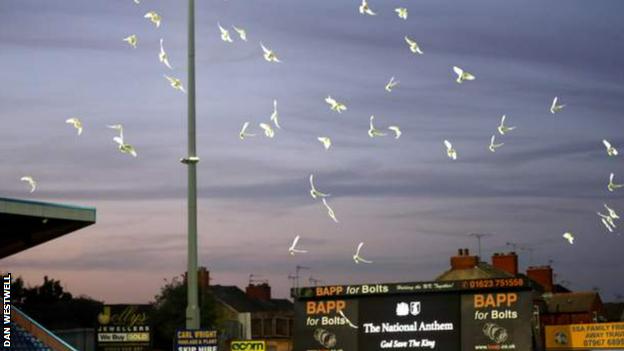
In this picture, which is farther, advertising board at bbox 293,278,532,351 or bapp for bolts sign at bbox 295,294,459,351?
bapp for bolts sign at bbox 295,294,459,351

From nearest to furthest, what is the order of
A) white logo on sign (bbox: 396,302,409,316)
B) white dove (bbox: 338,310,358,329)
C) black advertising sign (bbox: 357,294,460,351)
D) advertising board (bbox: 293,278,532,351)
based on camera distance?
advertising board (bbox: 293,278,532,351)
black advertising sign (bbox: 357,294,460,351)
white logo on sign (bbox: 396,302,409,316)
white dove (bbox: 338,310,358,329)

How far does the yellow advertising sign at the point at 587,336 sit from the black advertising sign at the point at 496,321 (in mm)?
9207

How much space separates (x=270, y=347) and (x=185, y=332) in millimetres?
82441

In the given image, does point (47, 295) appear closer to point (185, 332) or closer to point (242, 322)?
point (242, 322)

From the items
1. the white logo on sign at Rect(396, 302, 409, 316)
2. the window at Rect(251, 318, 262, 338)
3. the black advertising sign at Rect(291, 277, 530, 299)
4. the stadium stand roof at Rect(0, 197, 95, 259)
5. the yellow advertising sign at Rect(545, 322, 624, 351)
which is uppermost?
the window at Rect(251, 318, 262, 338)

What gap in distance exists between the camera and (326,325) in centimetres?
4516

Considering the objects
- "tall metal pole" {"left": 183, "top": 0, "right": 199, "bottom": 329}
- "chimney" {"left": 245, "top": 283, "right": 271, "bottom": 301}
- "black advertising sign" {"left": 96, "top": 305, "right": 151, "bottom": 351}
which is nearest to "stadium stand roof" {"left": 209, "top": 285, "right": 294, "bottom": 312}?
"chimney" {"left": 245, "top": 283, "right": 271, "bottom": 301}

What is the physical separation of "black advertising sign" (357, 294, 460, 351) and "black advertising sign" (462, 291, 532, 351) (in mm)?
454

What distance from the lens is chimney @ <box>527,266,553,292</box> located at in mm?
119625

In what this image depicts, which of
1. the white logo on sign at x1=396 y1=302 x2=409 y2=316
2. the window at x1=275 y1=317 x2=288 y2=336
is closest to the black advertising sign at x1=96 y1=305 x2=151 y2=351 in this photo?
the white logo on sign at x1=396 y1=302 x2=409 y2=316

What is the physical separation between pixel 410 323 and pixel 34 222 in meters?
16.3

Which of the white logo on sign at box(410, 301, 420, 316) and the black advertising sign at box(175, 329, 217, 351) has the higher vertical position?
the white logo on sign at box(410, 301, 420, 316)

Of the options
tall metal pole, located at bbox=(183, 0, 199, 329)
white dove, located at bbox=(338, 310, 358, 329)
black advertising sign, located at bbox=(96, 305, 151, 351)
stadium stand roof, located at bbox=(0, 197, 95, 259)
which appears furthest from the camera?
black advertising sign, located at bbox=(96, 305, 151, 351)

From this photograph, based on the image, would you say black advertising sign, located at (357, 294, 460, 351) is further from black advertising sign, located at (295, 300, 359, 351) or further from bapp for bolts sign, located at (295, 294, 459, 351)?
black advertising sign, located at (295, 300, 359, 351)
